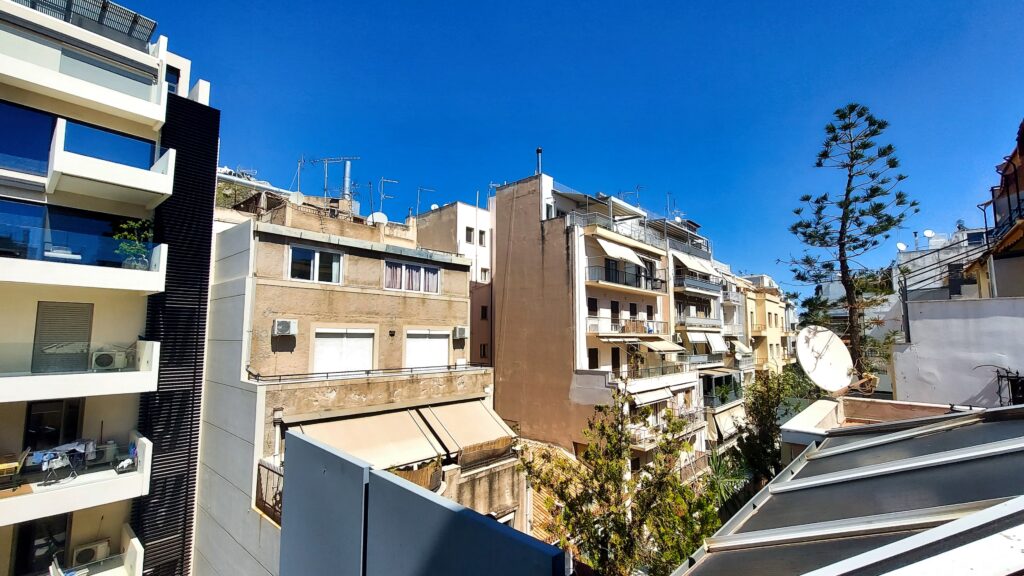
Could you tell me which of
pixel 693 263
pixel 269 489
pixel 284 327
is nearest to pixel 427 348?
pixel 284 327

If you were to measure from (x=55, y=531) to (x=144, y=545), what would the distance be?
2016 millimetres

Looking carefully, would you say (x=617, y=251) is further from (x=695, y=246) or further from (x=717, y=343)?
(x=695, y=246)

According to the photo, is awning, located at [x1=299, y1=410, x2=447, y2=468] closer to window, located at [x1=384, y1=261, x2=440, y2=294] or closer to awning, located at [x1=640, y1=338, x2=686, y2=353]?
window, located at [x1=384, y1=261, x2=440, y2=294]

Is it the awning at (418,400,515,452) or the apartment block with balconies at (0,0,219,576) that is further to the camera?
the awning at (418,400,515,452)

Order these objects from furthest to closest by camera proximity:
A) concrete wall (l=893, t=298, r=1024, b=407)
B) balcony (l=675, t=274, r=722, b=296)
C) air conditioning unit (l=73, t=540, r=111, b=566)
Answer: balcony (l=675, t=274, r=722, b=296), air conditioning unit (l=73, t=540, r=111, b=566), concrete wall (l=893, t=298, r=1024, b=407)

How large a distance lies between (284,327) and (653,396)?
58.8 ft

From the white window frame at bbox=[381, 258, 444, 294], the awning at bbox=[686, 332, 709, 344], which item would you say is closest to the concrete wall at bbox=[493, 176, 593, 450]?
the white window frame at bbox=[381, 258, 444, 294]

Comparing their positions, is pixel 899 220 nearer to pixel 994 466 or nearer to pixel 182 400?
pixel 994 466

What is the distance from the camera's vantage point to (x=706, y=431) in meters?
26.4

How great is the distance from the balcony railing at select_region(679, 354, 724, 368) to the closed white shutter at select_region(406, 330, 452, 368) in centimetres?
1774

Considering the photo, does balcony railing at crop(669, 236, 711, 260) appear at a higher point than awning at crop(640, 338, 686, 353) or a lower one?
higher

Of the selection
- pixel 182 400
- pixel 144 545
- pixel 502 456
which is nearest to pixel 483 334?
pixel 502 456

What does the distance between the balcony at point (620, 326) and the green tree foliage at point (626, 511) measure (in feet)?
44.8

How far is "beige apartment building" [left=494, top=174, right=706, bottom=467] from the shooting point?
2072 cm
